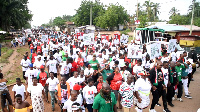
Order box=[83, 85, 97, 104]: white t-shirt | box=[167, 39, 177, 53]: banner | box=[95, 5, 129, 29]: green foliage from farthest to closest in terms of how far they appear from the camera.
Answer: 1. box=[95, 5, 129, 29]: green foliage
2. box=[167, 39, 177, 53]: banner
3. box=[83, 85, 97, 104]: white t-shirt

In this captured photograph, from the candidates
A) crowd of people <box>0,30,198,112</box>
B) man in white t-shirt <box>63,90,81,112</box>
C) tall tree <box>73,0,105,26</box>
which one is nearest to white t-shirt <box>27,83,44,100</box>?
crowd of people <box>0,30,198,112</box>

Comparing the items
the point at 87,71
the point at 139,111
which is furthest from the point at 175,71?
the point at 87,71

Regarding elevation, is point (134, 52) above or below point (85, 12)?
below

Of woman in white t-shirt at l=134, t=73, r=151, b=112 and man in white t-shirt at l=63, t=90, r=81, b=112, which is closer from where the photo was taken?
man in white t-shirt at l=63, t=90, r=81, b=112

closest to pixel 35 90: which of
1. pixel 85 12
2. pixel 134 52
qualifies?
pixel 134 52

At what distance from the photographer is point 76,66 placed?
7.26m

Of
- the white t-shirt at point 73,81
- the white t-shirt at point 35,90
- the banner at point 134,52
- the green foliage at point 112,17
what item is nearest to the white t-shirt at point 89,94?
the white t-shirt at point 73,81

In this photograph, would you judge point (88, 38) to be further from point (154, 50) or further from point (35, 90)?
point (35, 90)

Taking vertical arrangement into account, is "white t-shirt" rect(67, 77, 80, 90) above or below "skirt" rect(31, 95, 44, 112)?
above

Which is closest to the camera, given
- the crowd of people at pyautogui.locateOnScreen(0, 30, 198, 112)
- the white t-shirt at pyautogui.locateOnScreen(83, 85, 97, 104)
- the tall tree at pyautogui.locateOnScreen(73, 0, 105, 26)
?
the crowd of people at pyautogui.locateOnScreen(0, 30, 198, 112)

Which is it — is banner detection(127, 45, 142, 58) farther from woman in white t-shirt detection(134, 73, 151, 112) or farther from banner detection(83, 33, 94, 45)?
banner detection(83, 33, 94, 45)

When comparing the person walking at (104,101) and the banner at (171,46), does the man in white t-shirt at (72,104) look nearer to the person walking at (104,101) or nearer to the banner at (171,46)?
the person walking at (104,101)

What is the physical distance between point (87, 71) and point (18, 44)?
939 inches

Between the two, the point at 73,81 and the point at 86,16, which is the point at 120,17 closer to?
the point at 86,16
